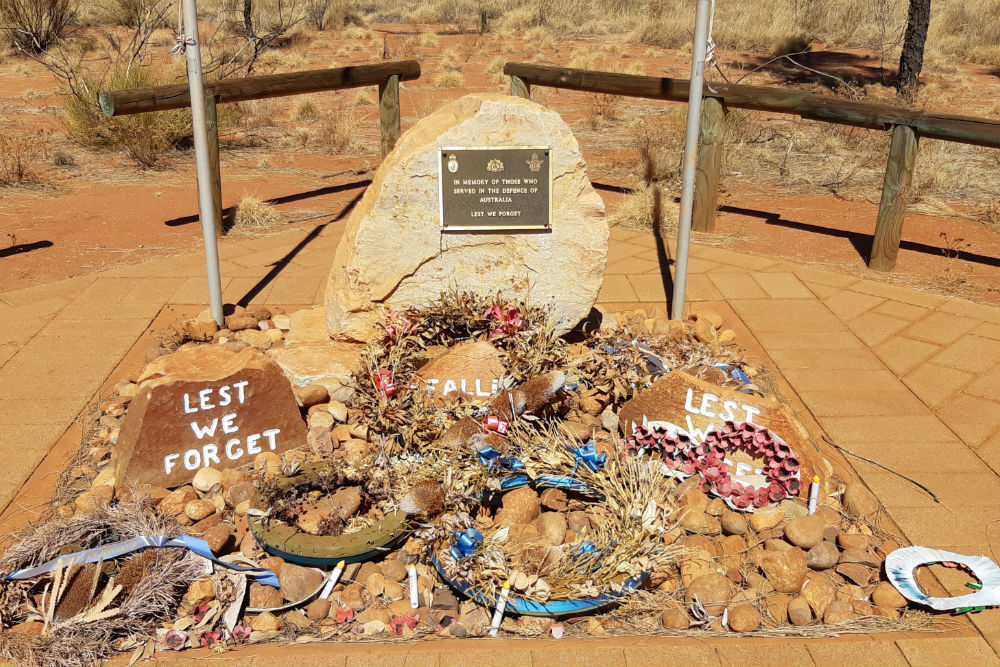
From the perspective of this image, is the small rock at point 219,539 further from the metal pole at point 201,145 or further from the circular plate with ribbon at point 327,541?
the metal pole at point 201,145

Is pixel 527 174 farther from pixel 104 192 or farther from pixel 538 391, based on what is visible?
pixel 104 192

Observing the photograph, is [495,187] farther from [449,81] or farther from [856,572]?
[449,81]

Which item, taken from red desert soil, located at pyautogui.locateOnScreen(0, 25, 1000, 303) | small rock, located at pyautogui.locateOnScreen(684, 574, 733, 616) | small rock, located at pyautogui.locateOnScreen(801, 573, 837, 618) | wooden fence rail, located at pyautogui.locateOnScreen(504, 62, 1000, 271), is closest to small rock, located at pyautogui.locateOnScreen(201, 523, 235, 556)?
small rock, located at pyautogui.locateOnScreen(684, 574, 733, 616)

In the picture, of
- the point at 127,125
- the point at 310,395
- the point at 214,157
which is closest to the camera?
the point at 310,395

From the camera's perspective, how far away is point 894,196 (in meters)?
5.65

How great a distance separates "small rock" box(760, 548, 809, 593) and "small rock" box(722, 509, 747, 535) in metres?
0.20

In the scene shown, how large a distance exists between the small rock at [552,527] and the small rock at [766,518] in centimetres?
68

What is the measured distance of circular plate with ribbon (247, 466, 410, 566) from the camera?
115 inches

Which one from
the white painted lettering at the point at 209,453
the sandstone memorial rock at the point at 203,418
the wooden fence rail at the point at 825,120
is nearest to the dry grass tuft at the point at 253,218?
the wooden fence rail at the point at 825,120

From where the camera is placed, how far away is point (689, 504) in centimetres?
325

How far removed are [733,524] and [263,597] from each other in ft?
5.29

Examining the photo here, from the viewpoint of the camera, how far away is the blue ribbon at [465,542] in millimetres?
2791

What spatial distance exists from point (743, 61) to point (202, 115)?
1569 centimetres

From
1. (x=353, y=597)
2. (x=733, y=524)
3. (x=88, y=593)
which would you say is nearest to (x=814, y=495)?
(x=733, y=524)
